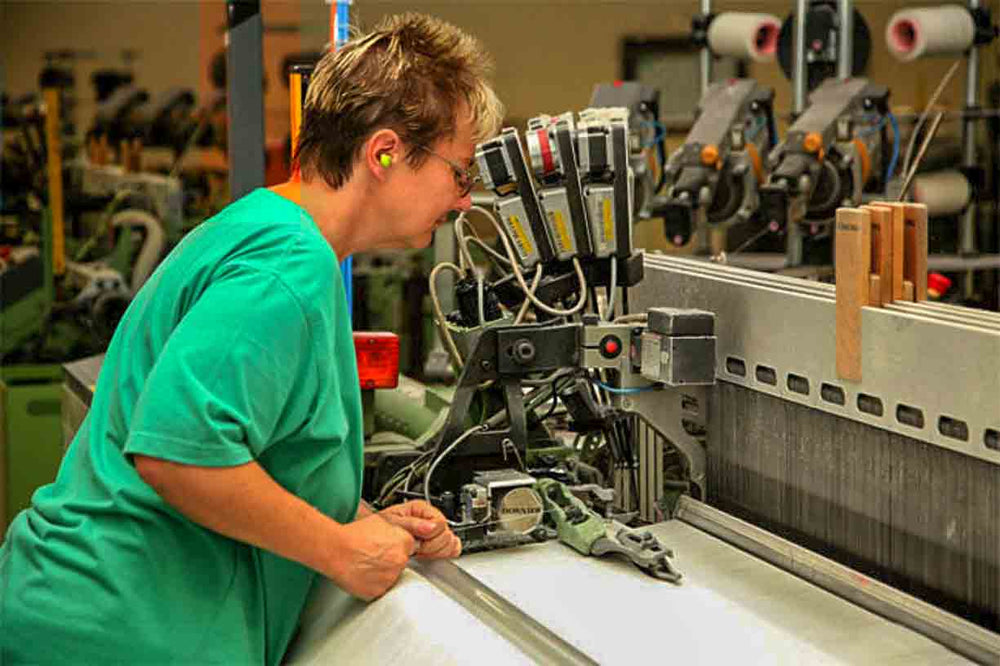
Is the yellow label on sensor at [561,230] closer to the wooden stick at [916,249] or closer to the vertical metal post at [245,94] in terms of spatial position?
the wooden stick at [916,249]

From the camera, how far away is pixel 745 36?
529cm

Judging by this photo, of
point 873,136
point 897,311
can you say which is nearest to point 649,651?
point 897,311

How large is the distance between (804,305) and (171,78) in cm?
616

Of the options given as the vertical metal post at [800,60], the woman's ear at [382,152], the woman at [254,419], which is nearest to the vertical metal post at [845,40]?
the vertical metal post at [800,60]

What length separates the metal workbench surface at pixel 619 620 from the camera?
1.49m

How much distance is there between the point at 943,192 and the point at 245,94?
3001mm

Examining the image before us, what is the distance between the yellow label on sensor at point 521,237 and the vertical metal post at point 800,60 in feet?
10.0

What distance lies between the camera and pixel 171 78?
24.3 ft

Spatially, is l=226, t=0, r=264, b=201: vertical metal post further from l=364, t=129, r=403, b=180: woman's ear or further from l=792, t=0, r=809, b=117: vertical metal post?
l=792, t=0, r=809, b=117: vertical metal post

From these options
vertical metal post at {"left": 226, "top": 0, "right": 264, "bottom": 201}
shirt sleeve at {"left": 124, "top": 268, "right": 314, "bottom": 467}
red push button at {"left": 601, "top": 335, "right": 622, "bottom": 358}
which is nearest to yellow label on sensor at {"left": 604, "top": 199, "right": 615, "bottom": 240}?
red push button at {"left": 601, "top": 335, "right": 622, "bottom": 358}

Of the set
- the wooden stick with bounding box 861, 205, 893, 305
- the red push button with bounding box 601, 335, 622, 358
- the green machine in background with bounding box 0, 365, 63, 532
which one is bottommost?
the green machine in background with bounding box 0, 365, 63, 532

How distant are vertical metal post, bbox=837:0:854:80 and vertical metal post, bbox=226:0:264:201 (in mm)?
2743

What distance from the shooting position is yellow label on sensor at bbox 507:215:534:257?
6.81 feet

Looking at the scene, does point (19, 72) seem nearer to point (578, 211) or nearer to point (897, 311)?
point (578, 211)
